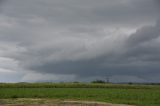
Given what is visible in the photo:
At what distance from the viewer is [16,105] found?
29.7 metres

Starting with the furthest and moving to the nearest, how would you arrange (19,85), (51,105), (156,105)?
1. (19,85)
2. (156,105)
3. (51,105)

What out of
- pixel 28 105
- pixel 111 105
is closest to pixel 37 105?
pixel 28 105

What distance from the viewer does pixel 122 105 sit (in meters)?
30.0

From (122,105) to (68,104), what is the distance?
13.9 feet

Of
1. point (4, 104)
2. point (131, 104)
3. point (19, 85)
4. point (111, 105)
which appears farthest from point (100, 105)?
point (19, 85)

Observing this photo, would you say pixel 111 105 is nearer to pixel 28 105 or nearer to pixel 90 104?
pixel 90 104

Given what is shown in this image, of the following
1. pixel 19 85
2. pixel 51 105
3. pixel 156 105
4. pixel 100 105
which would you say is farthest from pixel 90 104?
pixel 19 85

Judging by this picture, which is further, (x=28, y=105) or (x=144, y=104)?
(x=144, y=104)

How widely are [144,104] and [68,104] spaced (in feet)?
21.1

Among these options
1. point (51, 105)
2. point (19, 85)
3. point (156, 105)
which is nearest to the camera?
point (51, 105)

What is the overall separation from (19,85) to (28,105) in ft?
136

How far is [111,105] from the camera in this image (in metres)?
29.6

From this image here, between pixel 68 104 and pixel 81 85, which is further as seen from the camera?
pixel 81 85

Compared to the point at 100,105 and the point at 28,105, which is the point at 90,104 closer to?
the point at 100,105
